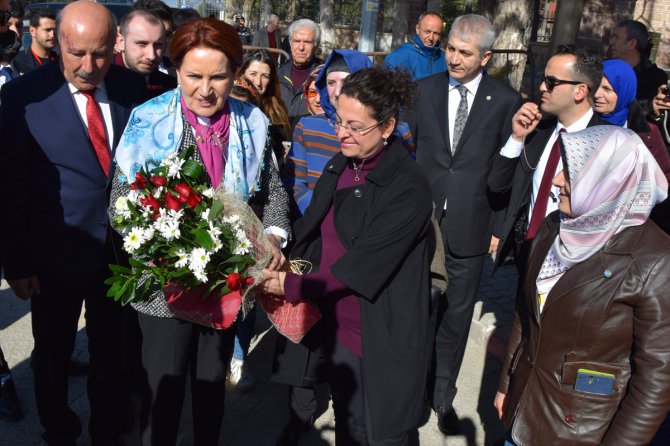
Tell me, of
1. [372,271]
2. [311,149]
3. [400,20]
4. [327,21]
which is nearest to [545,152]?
[311,149]

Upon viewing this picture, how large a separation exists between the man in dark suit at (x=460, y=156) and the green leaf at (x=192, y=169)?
1.92 metres

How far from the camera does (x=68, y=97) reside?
10.3ft

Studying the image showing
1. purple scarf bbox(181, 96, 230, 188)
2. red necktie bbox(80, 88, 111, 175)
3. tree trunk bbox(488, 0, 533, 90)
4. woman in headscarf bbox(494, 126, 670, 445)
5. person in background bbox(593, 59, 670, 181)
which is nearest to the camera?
woman in headscarf bbox(494, 126, 670, 445)

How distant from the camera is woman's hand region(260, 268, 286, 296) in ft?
9.42

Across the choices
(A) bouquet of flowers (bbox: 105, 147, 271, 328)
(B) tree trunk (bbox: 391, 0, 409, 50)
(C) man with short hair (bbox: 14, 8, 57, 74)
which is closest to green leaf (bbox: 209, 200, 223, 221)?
(A) bouquet of flowers (bbox: 105, 147, 271, 328)

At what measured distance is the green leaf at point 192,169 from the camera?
270 cm

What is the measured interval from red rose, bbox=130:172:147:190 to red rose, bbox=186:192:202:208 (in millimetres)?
200

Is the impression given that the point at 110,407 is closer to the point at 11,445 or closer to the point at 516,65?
the point at 11,445

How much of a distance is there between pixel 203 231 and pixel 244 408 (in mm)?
2050

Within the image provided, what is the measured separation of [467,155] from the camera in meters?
4.14

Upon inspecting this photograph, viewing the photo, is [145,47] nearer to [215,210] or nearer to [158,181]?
[158,181]

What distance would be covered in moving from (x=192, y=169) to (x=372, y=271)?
86cm

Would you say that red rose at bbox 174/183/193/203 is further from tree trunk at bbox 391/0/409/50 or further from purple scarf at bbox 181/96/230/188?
tree trunk at bbox 391/0/409/50

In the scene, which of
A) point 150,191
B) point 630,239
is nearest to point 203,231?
point 150,191
